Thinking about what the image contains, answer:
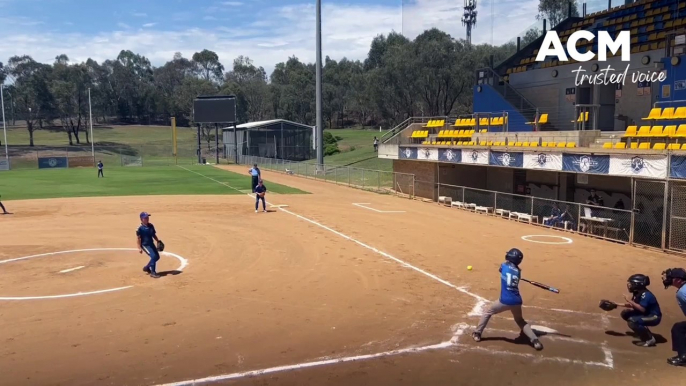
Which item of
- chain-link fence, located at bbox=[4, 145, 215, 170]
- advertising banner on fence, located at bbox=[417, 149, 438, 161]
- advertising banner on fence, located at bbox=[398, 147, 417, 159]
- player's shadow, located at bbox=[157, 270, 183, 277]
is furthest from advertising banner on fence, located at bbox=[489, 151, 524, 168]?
chain-link fence, located at bbox=[4, 145, 215, 170]

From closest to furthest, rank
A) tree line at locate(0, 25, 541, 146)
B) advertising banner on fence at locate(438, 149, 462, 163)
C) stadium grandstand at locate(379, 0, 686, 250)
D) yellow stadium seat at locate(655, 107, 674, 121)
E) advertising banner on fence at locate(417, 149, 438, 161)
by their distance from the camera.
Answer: stadium grandstand at locate(379, 0, 686, 250), yellow stadium seat at locate(655, 107, 674, 121), advertising banner on fence at locate(438, 149, 462, 163), advertising banner on fence at locate(417, 149, 438, 161), tree line at locate(0, 25, 541, 146)

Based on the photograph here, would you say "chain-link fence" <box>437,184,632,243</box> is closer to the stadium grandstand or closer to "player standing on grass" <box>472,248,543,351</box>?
the stadium grandstand

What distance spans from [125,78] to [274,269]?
494ft

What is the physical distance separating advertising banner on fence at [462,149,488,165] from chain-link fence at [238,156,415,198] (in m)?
6.54

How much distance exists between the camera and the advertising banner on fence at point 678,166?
56.5 feet

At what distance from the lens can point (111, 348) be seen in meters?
9.34

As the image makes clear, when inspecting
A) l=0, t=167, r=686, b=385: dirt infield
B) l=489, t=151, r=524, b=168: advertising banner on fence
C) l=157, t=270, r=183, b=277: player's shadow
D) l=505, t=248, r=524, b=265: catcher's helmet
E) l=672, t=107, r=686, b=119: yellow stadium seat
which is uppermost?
l=672, t=107, r=686, b=119: yellow stadium seat

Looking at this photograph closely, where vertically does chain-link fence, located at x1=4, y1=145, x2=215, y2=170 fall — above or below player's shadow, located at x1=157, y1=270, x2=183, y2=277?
above

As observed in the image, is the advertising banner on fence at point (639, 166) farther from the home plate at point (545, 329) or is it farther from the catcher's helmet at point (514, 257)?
the catcher's helmet at point (514, 257)

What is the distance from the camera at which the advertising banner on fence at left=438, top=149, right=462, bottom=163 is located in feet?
97.6

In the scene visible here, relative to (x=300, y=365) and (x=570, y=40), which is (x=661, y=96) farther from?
(x=300, y=365)

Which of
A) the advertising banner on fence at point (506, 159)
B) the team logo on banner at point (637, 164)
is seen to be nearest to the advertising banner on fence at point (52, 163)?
the advertising banner on fence at point (506, 159)

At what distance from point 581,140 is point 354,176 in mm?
25278

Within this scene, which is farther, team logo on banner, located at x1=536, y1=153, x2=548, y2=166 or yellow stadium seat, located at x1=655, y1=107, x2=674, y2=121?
team logo on banner, located at x1=536, y1=153, x2=548, y2=166
